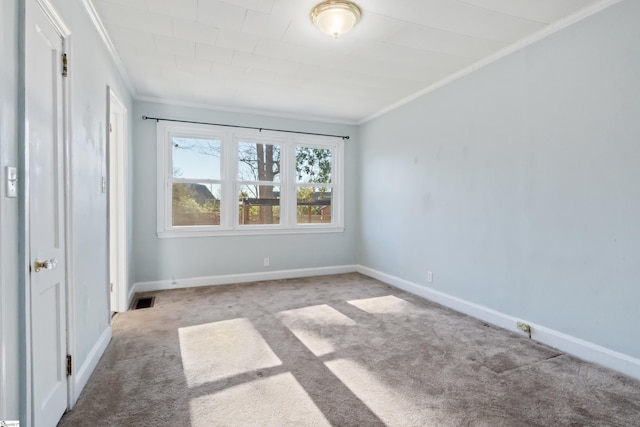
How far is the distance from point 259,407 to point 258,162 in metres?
3.63

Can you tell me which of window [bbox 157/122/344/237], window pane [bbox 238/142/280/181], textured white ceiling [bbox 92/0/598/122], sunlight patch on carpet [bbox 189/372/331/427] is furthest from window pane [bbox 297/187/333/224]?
sunlight patch on carpet [bbox 189/372/331/427]

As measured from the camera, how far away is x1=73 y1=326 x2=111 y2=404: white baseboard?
1904 mm

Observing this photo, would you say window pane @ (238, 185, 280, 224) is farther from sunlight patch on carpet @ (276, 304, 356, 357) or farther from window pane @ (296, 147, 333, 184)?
sunlight patch on carpet @ (276, 304, 356, 357)

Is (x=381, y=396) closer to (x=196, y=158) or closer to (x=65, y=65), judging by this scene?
(x=65, y=65)

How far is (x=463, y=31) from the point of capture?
2.58 m

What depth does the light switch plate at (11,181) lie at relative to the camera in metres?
1.24

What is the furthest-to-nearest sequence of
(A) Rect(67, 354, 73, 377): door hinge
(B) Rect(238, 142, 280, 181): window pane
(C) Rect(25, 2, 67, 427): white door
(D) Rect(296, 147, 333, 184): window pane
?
(D) Rect(296, 147, 333, 184): window pane, (B) Rect(238, 142, 280, 181): window pane, (A) Rect(67, 354, 73, 377): door hinge, (C) Rect(25, 2, 67, 427): white door

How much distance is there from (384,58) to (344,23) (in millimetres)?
893

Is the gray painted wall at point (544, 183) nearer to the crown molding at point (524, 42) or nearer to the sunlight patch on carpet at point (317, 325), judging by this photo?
the crown molding at point (524, 42)

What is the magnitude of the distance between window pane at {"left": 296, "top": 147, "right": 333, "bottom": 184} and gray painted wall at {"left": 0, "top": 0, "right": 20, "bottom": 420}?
3.94 meters

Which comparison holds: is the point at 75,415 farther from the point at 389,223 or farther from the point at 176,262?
the point at 389,223

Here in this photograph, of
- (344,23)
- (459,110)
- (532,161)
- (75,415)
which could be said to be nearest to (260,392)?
(75,415)

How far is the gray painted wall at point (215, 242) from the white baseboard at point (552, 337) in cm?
173

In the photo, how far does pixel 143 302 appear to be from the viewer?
3.75 meters
